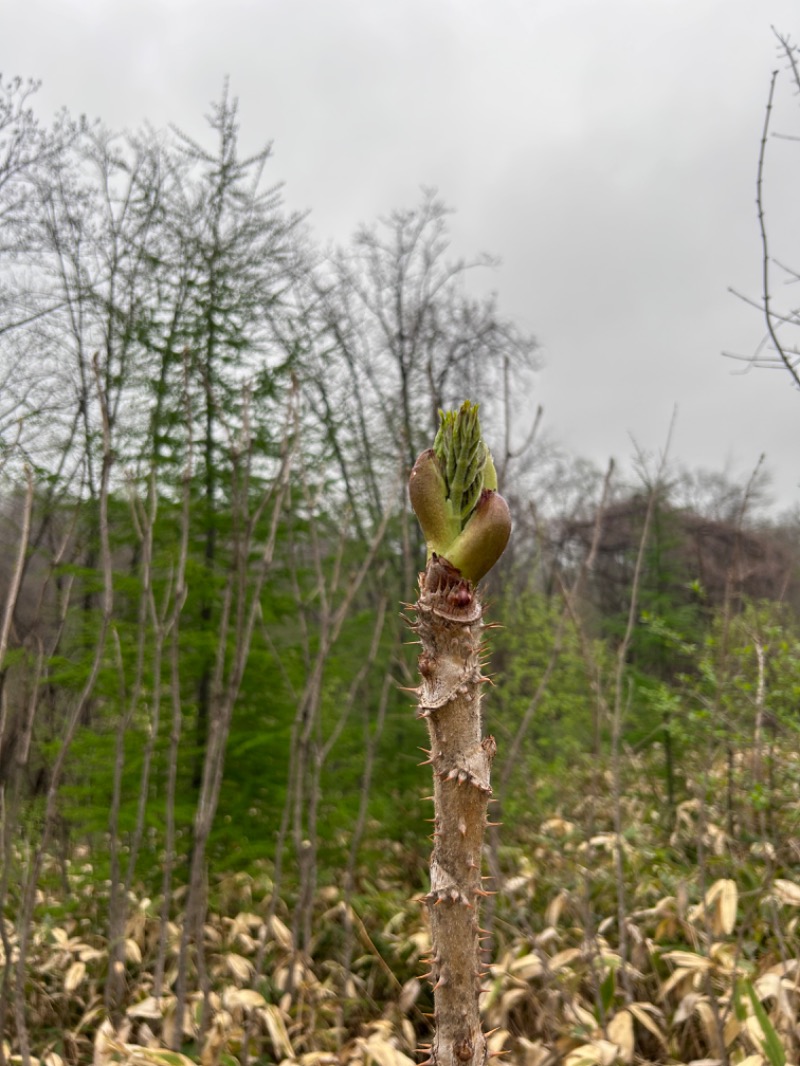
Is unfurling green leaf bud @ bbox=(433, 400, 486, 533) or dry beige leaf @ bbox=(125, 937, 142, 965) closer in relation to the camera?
unfurling green leaf bud @ bbox=(433, 400, 486, 533)

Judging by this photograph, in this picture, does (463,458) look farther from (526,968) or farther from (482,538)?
(526,968)

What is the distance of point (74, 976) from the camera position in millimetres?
4164

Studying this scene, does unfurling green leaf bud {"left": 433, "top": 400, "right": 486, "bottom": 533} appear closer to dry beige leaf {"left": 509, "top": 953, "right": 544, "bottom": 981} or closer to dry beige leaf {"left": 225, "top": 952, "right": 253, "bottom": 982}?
dry beige leaf {"left": 509, "top": 953, "right": 544, "bottom": 981}

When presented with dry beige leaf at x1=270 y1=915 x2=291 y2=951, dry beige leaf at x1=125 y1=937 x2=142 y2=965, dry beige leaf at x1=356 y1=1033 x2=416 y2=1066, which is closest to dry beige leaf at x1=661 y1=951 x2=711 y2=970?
dry beige leaf at x1=356 y1=1033 x2=416 y2=1066

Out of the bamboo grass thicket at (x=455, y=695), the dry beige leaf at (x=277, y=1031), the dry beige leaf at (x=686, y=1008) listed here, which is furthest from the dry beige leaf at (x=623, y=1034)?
the bamboo grass thicket at (x=455, y=695)

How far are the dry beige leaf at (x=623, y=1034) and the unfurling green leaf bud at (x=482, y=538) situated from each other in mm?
3212

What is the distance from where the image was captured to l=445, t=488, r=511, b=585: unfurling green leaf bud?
695mm

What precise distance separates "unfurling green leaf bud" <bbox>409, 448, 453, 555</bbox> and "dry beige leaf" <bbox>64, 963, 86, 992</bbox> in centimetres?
442

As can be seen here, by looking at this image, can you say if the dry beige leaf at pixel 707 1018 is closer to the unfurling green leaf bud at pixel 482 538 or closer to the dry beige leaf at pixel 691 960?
the dry beige leaf at pixel 691 960

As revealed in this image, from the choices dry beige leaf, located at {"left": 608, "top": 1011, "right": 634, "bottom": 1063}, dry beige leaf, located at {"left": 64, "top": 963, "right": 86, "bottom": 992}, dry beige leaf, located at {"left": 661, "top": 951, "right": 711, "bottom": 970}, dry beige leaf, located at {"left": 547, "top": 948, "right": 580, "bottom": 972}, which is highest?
dry beige leaf, located at {"left": 661, "top": 951, "right": 711, "bottom": 970}

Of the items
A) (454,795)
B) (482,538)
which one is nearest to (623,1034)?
(454,795)

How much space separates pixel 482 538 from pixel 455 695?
147 mm

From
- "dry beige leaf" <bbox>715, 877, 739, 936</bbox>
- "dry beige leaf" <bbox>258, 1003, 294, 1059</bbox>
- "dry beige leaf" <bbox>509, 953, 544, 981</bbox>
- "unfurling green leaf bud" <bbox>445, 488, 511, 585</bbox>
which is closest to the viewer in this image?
"unfurling green leaf bud" <bbox>445, 488, 511, 585</bbox>

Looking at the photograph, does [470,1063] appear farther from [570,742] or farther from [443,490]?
[570,742]
